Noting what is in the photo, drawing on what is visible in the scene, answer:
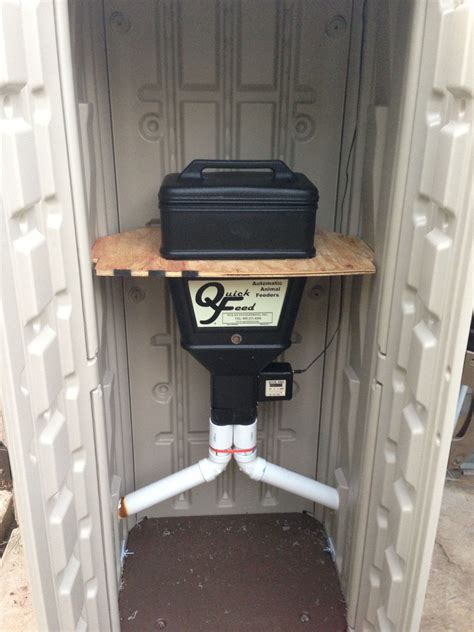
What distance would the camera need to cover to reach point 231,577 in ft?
6.34

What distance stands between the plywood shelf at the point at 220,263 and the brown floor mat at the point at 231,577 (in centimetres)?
112

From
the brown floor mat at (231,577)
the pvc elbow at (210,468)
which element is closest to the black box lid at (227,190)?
the pvc elbow at (210,468)

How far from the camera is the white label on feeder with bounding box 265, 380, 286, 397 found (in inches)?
69.6

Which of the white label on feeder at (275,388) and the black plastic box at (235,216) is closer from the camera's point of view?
the black plastic box at (235,216)

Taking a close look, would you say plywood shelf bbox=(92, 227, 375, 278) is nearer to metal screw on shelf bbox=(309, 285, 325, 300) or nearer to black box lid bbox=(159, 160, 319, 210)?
black box lid bbox=(159, 160, 319, 210)

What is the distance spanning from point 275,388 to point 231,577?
2.27ft

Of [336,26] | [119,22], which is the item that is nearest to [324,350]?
[336,26]

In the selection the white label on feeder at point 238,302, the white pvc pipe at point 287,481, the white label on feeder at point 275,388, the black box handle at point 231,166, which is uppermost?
the black box handle at point 231,166

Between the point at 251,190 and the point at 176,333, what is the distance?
27.1 inches

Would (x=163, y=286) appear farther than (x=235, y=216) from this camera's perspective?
Yes

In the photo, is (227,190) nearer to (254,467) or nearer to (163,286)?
(163,286)

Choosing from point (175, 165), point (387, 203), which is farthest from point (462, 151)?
point (175, 165)

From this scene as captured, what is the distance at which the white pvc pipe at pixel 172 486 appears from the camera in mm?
1808

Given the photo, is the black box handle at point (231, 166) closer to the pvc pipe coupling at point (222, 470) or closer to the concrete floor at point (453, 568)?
the pvc pipe coupling at point (222, 470)
